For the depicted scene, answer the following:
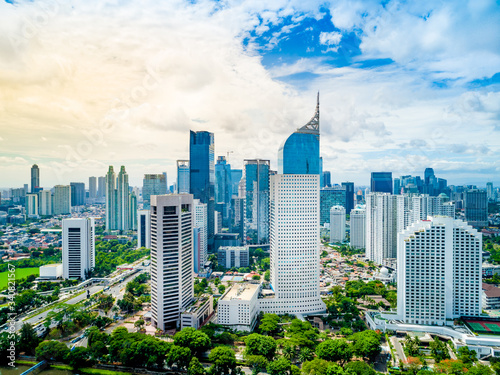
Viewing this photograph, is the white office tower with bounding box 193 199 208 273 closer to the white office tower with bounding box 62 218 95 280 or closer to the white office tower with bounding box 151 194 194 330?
the white office tower with bounding box 62 218 95 280

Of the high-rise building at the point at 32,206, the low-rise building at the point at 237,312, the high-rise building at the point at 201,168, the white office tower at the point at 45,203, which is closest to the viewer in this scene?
the low-rise building at the point at 237,312

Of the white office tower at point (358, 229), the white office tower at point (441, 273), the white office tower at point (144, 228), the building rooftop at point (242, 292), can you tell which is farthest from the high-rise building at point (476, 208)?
the white office tower at point (144, 228)

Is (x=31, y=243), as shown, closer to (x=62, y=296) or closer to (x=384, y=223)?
(x=62, y=296)

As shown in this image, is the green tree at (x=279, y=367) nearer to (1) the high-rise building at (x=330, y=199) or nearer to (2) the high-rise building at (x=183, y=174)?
(2) the high-rise building at (x=183, y=174)

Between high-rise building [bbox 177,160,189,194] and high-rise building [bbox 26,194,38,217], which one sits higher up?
high-rise building [bbox 177,160,189,194]

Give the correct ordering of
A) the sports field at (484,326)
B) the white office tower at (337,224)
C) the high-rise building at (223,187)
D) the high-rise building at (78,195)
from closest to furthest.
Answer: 1. the sports field at (484,326)
2. the high-rise building at (78,195)
3. the white office tower at (337,224)
4. the high-rise building at (223,187)

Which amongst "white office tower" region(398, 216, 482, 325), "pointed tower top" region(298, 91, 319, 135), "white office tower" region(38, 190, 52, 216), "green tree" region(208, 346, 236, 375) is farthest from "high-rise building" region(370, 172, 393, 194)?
"green tree" region(208, 346, 236, 375)
